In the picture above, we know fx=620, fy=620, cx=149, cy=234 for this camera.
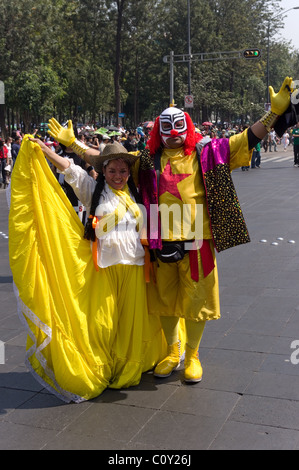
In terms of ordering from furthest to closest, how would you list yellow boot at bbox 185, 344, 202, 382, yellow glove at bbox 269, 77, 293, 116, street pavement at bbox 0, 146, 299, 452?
yellow boot at bbox 185, 344, 202, 382
yellow glove at bbox 269, 77, 293, 116
street pavement at bbox 0, 146, 299, 452

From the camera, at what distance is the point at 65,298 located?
13.0ft

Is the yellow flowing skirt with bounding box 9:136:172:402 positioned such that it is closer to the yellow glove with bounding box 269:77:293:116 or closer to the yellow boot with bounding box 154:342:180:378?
the yellow boot with bounding box 154:342:180:378

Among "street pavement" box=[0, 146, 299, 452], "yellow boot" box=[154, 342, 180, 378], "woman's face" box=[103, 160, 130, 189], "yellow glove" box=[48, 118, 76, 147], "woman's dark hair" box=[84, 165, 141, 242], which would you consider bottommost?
"street pavement" box=[0, 146, 299, 452]

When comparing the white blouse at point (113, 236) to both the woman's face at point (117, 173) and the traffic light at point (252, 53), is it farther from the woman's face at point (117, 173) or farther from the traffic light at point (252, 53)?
the traffic light at point (252, 53)

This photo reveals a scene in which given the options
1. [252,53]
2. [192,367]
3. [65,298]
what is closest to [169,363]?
[192,367]

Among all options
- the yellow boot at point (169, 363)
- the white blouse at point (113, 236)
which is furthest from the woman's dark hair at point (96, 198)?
the yellow boot at point (169, 363)

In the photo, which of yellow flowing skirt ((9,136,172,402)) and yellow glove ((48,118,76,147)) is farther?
yellow glove ((48,118,76,147))

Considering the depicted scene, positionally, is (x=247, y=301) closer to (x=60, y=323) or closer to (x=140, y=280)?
(x=140, y=280)

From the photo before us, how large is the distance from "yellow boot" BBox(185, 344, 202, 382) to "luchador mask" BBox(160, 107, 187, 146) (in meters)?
1.46

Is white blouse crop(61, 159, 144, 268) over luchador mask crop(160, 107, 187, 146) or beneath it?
beneath

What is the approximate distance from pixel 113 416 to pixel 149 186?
1.51 m

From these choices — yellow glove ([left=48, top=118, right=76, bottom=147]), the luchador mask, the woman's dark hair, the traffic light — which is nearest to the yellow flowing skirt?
the woman's dark hair

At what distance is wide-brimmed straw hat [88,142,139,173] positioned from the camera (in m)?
4.07

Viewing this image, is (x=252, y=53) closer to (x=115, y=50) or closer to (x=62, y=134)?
(x=115, y=50)
